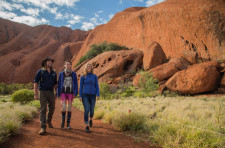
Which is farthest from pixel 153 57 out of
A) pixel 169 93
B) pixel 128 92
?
pixel 169 93

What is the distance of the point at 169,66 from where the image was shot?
53.1ft

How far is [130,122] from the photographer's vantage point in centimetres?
471

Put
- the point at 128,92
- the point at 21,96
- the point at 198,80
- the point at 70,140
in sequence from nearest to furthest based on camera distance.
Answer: the point at 70,140, the point at 198,80, the point at 21,96, the point at 128,92

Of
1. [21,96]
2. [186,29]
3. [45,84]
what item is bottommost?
[21,96]

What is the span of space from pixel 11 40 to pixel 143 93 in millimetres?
63937

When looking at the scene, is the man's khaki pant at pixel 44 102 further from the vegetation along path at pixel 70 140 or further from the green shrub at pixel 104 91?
the green shrub at pixel 104 91

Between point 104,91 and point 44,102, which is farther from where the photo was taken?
point 104,91

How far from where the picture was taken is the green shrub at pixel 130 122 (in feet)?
15.1

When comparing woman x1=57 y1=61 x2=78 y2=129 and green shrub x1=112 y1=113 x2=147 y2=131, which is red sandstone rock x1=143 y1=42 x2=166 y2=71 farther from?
woman x1=57 y1=61 x2=78 y2=129

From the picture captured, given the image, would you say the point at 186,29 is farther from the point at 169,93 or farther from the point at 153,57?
the point at 169,93

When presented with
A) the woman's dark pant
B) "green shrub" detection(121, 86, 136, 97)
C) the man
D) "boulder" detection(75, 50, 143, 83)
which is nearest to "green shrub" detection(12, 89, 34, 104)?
"green shrub" detection(121, 86, 136, 97)

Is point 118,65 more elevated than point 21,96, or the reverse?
point 118,65

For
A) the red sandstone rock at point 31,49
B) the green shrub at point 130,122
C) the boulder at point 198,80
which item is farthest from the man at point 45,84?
the red sandstone rock at point 31,49

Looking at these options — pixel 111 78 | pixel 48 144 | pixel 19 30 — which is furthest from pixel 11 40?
pixel 48 144
